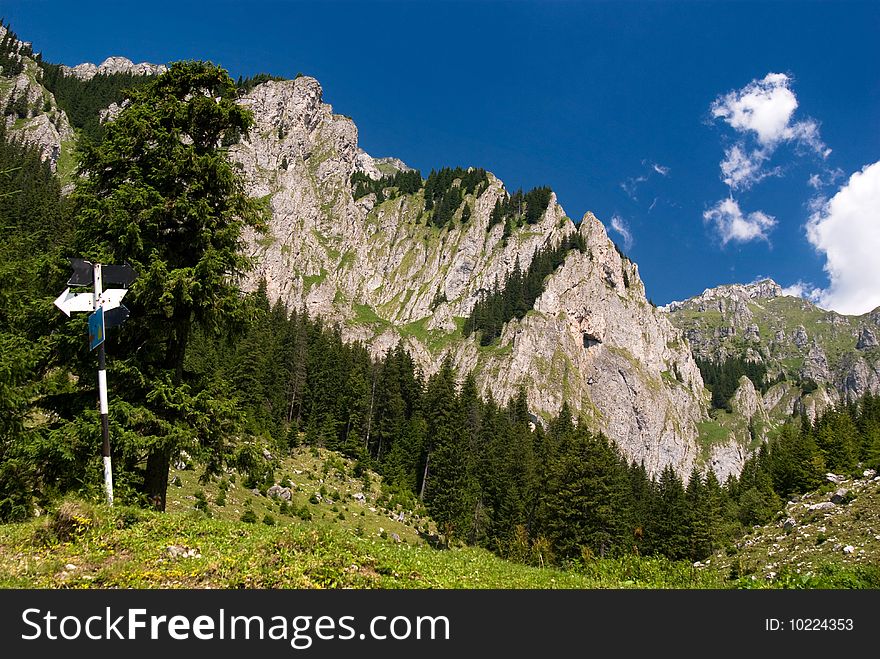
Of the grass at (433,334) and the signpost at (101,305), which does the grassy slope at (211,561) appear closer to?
the signpost at (101,305)

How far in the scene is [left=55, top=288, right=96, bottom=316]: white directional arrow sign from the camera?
1105cm

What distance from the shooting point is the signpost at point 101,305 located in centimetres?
1078

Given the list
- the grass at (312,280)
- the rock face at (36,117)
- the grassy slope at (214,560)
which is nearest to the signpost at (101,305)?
the grassy slope at (214,560)

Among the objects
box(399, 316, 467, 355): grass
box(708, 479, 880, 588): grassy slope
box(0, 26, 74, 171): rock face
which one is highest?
box(0, 26, 74, 171): rock face

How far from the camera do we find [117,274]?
37.7 ft

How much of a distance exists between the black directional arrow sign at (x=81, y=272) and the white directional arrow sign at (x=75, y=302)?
29 centimetres

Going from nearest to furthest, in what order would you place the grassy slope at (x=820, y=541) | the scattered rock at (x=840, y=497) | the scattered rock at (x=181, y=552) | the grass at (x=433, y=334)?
the scattered rock at (x=181, y=552)
the grassy slope at (x=820, y=541)
the scattered rock at (x=840, y=497)
the grass at (x=433, y=334)

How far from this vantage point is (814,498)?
157 feet

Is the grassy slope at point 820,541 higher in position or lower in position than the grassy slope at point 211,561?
lower

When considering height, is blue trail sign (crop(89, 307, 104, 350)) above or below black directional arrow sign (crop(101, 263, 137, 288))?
below

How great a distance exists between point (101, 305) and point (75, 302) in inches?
26.3

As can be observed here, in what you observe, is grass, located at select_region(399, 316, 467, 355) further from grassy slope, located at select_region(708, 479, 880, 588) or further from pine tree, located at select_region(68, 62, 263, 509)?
pine tree, located at select_region(68, 62, 263, 509)

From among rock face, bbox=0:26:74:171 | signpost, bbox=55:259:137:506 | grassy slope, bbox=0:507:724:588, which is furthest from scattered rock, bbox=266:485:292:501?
rock face, bbox=0:26:74:171

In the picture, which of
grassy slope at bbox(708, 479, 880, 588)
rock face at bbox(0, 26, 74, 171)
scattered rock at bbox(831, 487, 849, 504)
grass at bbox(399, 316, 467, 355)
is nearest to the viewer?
grassy slope at bbox(708, 479, 880, 588)
